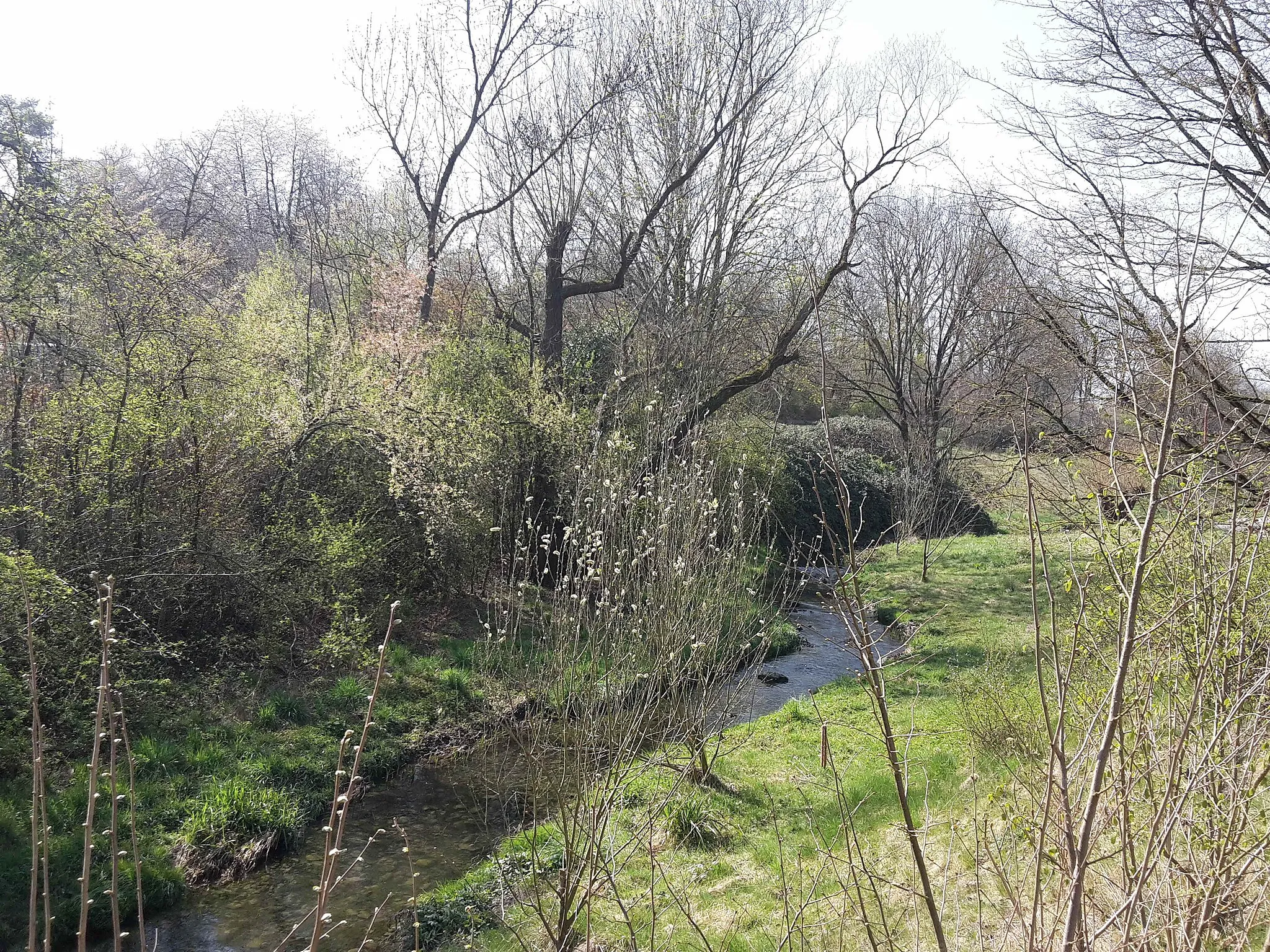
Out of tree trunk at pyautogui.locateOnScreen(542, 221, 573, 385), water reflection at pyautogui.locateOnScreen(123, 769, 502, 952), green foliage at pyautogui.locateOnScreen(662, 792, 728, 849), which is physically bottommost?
water reflection at pyautogui.locateOnScreen(123, 769, 502, 952)

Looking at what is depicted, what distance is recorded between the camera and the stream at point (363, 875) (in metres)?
5.65

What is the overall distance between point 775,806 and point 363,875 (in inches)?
131

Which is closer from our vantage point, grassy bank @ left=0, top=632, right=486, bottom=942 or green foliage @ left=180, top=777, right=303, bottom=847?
grassy bank @ left=0, top=632, right=486, bottom=942

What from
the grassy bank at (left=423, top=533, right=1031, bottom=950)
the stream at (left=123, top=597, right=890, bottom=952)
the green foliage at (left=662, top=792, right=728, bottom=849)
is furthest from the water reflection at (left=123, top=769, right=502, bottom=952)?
the green foliage at (left=662, top=792, right=728, bottom=849)

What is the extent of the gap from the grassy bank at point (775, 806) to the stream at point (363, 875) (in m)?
0.49

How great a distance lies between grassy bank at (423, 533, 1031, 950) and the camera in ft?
17.0

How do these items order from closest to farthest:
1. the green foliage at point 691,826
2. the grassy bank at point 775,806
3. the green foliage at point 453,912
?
the grassy bank at point 775,806
the green foliage at point 453,912
the green foliage at point 691,826

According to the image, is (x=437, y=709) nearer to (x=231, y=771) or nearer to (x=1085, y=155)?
(x=231, y=771)

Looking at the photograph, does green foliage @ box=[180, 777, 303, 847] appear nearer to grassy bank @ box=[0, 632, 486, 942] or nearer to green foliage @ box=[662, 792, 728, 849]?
grassy bank @ box=[0, 632, 486, 942]

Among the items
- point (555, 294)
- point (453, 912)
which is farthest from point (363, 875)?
point (555, 294)

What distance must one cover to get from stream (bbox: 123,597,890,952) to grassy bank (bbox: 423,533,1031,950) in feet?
1.60

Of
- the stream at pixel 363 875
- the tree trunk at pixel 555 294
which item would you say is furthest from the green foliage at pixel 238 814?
the tree trunk at pixel 555 294

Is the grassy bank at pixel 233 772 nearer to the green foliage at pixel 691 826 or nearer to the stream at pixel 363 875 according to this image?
the stream at pixel 363 875

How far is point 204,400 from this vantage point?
9125mm
